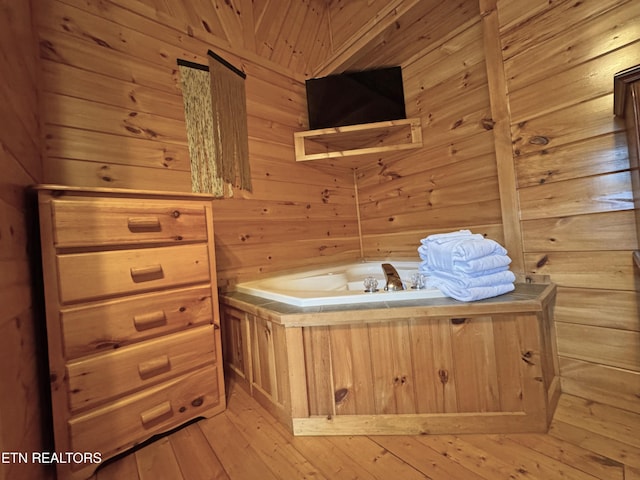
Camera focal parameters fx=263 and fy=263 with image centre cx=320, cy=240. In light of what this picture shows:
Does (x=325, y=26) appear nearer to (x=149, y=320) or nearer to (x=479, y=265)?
(x=479, y=265)

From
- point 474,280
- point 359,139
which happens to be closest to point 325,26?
point 359,139

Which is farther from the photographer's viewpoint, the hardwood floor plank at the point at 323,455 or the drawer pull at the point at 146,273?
the drawer pull at the point at 146,273

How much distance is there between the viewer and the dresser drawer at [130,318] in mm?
873

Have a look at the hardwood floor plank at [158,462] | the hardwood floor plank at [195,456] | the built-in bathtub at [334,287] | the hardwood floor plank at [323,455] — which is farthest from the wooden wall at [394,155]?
the hardwood floor plank at [323,455]

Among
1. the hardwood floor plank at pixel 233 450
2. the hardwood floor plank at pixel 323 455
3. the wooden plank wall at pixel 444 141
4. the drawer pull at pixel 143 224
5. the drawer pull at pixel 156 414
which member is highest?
the wooden plank wall at pixel 444 141

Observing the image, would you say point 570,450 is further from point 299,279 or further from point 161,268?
point 161,268

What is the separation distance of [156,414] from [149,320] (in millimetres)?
362

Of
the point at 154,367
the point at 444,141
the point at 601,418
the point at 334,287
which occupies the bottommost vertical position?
the point at 601,418

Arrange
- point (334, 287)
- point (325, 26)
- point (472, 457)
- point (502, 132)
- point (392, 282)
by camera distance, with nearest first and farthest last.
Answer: point (472, 457)
point (392, 282)
point (502, 132)
point (334, 287)
point (325, 26)

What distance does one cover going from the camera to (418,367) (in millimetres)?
1004

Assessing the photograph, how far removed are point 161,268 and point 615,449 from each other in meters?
1.71

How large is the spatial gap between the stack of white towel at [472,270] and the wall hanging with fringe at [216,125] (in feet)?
4.38

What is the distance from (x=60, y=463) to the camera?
2.73ft

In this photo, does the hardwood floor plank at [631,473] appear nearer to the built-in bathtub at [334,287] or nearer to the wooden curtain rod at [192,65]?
the built-in bathtub at [334,287]
